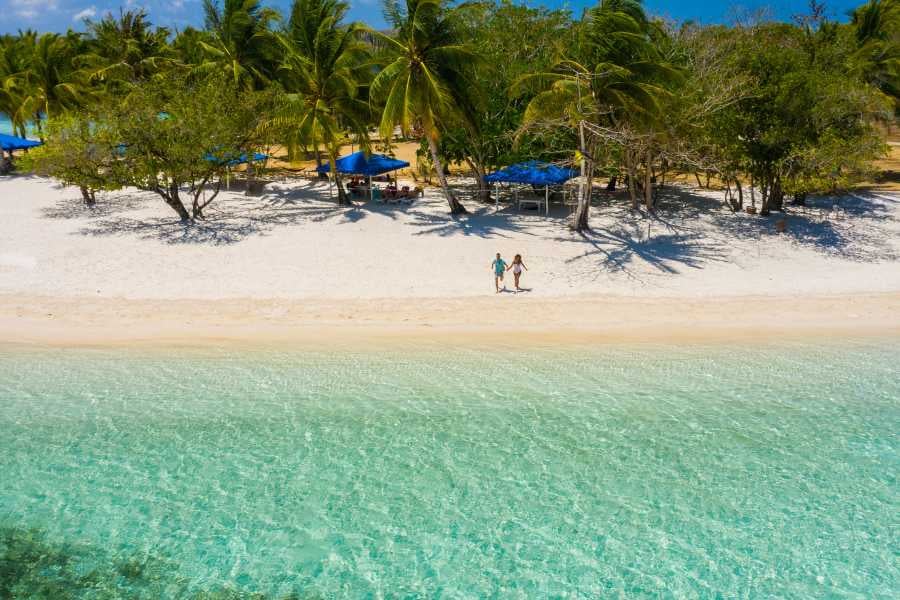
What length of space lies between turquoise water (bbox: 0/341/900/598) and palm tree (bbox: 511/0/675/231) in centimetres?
879

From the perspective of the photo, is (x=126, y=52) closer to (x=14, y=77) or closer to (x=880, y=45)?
(x=14, y=77)

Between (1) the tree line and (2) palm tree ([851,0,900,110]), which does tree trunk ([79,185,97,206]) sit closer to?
(1) the tree line

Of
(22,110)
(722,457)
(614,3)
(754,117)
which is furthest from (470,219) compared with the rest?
(22,110)

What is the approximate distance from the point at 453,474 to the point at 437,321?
6008 mm

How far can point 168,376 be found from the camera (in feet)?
39.7

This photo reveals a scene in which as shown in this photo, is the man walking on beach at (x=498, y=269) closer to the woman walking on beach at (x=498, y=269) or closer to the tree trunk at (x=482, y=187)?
the woman walking on beach at (x=498, y=269)

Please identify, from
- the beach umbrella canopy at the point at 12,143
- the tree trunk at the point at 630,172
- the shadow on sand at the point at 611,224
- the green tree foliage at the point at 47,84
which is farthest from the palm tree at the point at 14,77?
the tree trunk at the point at 630,172

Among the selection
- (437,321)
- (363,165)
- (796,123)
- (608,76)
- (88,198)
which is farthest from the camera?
(88,198)

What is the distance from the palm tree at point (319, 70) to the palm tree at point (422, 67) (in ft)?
6.87

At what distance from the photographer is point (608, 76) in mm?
18812

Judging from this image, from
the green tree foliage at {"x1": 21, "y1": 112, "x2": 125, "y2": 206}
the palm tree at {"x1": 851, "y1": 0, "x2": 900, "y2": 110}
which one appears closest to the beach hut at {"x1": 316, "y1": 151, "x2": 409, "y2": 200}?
the green tree foliage at {"x1": 21, "y1": 112, "x2": 125, "y2": 206}

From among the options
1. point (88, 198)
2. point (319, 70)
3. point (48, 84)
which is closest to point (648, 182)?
point (319, 70)

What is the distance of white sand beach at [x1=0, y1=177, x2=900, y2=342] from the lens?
48.2 ft

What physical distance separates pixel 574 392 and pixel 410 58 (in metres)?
13.2
